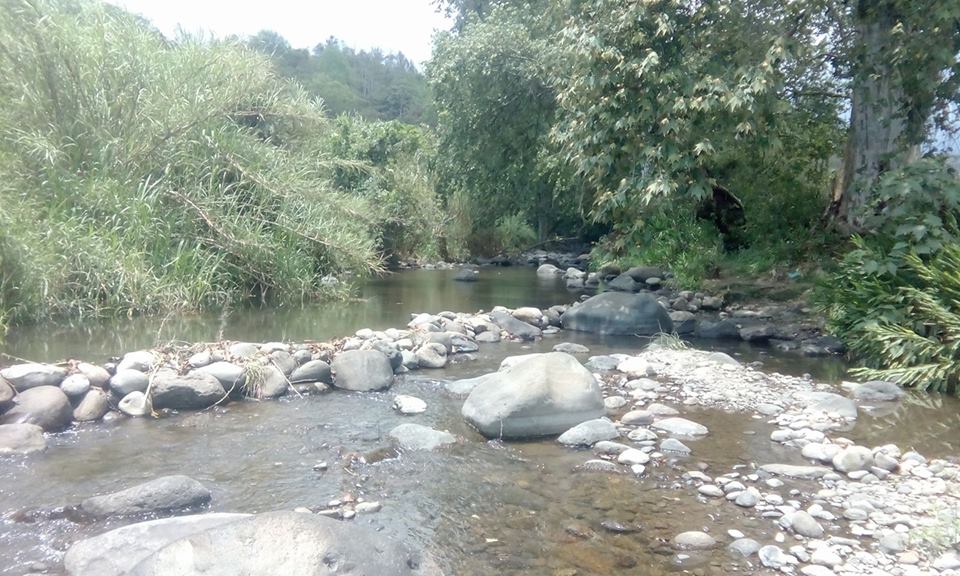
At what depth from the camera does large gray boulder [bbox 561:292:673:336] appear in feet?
36.4

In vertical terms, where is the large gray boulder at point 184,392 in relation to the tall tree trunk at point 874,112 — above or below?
below

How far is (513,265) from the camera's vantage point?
23312mm

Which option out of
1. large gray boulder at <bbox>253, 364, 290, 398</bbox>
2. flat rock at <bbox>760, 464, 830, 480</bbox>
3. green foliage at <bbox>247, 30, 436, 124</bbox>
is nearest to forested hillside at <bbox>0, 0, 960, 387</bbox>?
flat rock at <bbox>760, 464, 830, 480</bbox>

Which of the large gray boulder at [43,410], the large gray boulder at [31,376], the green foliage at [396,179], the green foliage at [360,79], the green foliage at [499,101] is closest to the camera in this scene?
the large gray boulder at [43,410]

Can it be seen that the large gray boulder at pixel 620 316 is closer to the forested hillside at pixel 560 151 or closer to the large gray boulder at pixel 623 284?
the forested hillside at pixel 560 151

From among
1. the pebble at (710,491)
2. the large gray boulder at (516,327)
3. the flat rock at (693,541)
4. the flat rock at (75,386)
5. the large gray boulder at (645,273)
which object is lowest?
the flat rock at (693,541)

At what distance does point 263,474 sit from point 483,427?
1721 mm

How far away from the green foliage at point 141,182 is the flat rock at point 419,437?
18.7 ft

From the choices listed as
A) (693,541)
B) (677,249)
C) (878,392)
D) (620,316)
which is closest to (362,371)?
(693,541)

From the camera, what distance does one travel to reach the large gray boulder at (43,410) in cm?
614

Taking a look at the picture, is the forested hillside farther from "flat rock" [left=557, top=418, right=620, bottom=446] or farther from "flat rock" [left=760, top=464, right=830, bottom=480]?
"flat rock" [left=557, top=418, right=620, bottom=446]

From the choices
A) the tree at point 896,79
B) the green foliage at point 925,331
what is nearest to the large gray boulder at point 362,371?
the green foliage at point 925,331

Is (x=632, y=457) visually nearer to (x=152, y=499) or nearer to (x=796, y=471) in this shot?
(x=796, y=471)

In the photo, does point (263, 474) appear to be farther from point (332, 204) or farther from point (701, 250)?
point (701, 250)
